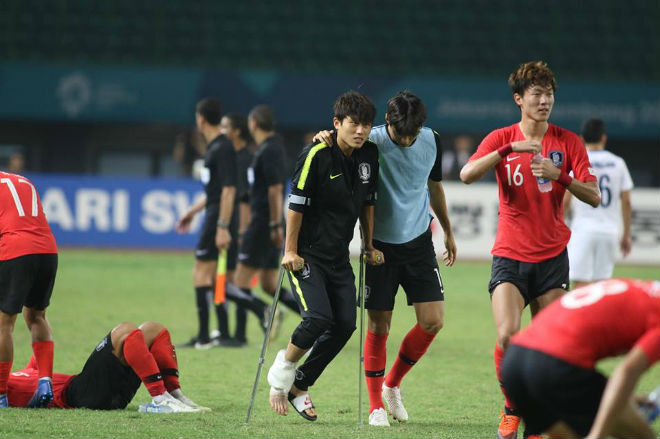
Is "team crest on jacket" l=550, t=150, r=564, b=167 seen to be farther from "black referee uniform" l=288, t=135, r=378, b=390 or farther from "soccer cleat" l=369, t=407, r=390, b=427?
"soccer cleat" l=369, t=407, r=390, b=427

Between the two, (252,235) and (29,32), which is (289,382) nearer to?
(252,235)

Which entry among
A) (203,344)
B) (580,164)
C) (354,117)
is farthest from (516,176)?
(203,344)

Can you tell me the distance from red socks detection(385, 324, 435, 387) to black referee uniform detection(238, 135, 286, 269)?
374cm

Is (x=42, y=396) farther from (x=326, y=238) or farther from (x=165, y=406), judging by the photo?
(x=326, y=238)

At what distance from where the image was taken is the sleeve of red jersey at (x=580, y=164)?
6.09 m

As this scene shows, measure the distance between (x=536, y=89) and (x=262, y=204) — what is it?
191 inches

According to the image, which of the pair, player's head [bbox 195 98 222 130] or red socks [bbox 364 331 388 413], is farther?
player's head [bbox 195 98 222 130]

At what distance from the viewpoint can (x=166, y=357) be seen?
6934 millimetres

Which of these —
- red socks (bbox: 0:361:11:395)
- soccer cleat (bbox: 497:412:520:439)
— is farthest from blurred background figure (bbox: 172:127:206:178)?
soccer cleat (bbox: 497:412:520:439)

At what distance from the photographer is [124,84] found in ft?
73.1

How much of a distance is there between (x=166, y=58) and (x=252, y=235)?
46.6ft

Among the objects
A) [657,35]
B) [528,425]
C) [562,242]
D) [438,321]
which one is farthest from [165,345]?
[657,35]

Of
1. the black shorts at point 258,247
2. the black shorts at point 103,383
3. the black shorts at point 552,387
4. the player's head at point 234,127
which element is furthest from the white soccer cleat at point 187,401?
the player's head at point 234,127

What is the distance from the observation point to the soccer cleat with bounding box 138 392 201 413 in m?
6.75
